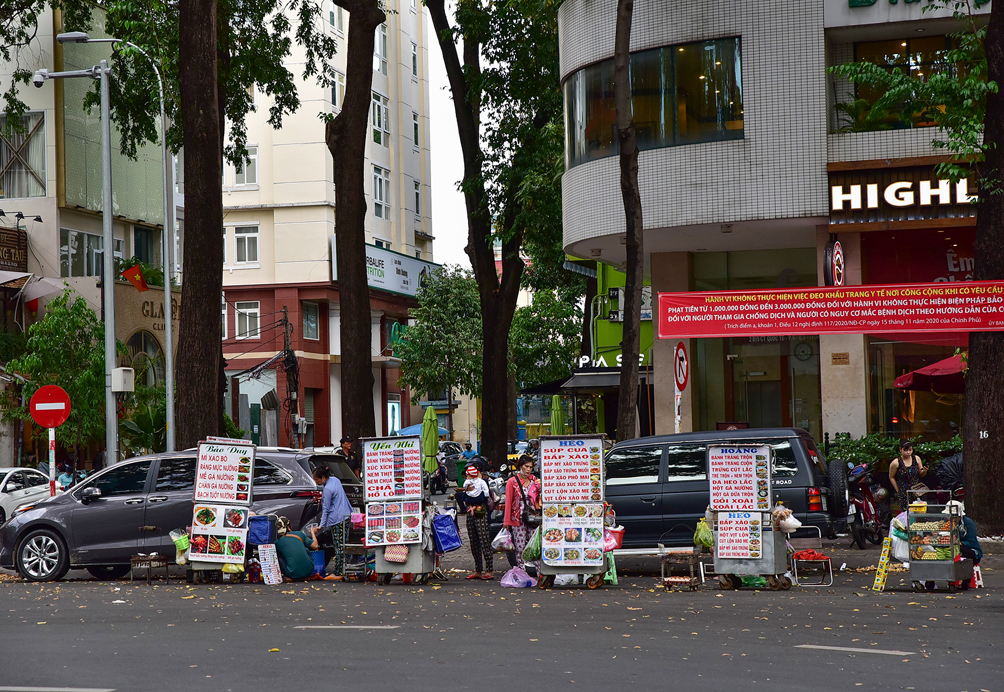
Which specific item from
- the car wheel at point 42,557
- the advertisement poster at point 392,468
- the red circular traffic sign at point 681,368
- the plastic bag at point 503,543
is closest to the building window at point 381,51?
the red circular traffic sign at point 681,368

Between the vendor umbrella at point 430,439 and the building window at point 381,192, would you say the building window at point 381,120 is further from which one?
the vendor umbrella at point 430,439

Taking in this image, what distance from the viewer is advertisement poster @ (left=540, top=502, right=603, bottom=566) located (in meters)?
14.6

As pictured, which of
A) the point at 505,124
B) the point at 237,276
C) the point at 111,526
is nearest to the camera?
the point at 111,526

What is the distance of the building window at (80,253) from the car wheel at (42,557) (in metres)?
20.3

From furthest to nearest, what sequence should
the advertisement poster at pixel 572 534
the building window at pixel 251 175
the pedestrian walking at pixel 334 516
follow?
the building window at pixel 251 175, the pedestrian walking at pixel 334 516, the advertisement poster at pixel 572 534

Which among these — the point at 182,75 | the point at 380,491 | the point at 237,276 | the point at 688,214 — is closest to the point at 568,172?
the point at 688,214

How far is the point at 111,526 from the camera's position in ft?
55.1

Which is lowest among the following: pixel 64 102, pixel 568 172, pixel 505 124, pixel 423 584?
pixel 423 584

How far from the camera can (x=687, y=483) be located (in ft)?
53.3

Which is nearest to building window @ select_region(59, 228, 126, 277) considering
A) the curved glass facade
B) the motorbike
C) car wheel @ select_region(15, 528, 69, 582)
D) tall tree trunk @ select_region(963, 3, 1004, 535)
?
the curved glass facade

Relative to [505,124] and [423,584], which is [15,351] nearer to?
[505,124]

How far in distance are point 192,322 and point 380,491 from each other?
5718mm

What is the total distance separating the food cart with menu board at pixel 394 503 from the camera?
15602 millimetres

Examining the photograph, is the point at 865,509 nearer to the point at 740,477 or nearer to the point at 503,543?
the point at 740,477
